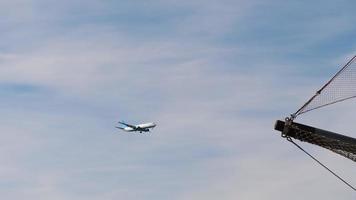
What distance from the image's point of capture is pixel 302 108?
4412 cm

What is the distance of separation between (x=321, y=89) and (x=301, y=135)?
3.42 meters

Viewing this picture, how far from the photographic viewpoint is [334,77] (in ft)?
141

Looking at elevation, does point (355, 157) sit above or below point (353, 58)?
below

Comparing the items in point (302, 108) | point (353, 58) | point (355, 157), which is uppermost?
point (353, 58)

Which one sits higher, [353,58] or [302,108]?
[353,58]

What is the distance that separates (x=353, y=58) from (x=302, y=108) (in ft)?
16.2

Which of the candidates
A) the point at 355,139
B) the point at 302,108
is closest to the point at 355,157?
Answer: the point at 355,139

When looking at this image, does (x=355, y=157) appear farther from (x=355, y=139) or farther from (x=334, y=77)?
(x=334, y=77)

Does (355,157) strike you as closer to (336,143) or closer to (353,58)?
(336,143)

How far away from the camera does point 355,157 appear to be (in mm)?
44250

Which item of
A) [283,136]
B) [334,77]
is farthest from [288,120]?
[334,77]

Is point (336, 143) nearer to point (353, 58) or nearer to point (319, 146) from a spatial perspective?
point (319, 146)

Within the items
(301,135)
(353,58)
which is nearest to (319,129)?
(301,135)

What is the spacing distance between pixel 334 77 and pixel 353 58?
3145 millimetres
